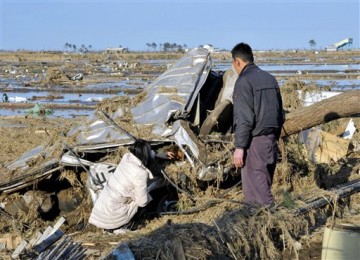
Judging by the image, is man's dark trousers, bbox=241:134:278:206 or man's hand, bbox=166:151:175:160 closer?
man's dark trousers, bbox=241:134:278:206

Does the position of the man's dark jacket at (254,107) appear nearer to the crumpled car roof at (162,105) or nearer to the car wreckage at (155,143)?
the car wreckage at (155,143)

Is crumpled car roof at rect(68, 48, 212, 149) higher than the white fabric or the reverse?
higher

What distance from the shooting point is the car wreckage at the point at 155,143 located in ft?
26.7

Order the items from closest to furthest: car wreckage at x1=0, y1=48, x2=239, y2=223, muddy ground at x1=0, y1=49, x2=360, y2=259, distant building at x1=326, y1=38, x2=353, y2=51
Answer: muddy ground at x1=0, y1=49, x2=360, y2=259 → car wreckage at x1=0, y1=48, x2=239, y2=223 → distant building at x1=326, y1=38, x2=353, y2=51

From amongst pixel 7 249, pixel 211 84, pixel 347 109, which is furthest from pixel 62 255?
pixel 211 84

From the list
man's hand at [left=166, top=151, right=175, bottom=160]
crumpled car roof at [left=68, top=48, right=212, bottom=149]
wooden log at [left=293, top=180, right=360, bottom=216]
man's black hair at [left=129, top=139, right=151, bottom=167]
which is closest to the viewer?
wooden log at [left=293, top=180, right=360, bottom=216]

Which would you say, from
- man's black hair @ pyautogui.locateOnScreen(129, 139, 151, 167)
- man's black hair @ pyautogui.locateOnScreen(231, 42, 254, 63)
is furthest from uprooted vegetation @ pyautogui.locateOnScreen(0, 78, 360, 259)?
man's black hair @ pyautogui.locateOnScreen(231, 42, 254, 63)

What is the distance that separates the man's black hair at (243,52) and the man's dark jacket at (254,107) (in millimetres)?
182

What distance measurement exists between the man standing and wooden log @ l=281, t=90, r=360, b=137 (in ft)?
5.85

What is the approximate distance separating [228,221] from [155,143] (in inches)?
120

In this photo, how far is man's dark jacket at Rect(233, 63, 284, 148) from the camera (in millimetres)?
6496

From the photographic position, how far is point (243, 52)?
263 inches

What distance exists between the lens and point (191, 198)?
8.19m

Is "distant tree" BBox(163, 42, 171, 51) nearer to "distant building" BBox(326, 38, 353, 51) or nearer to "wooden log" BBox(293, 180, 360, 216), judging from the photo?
"distant building" BBox(326, 38, 353, 51)
